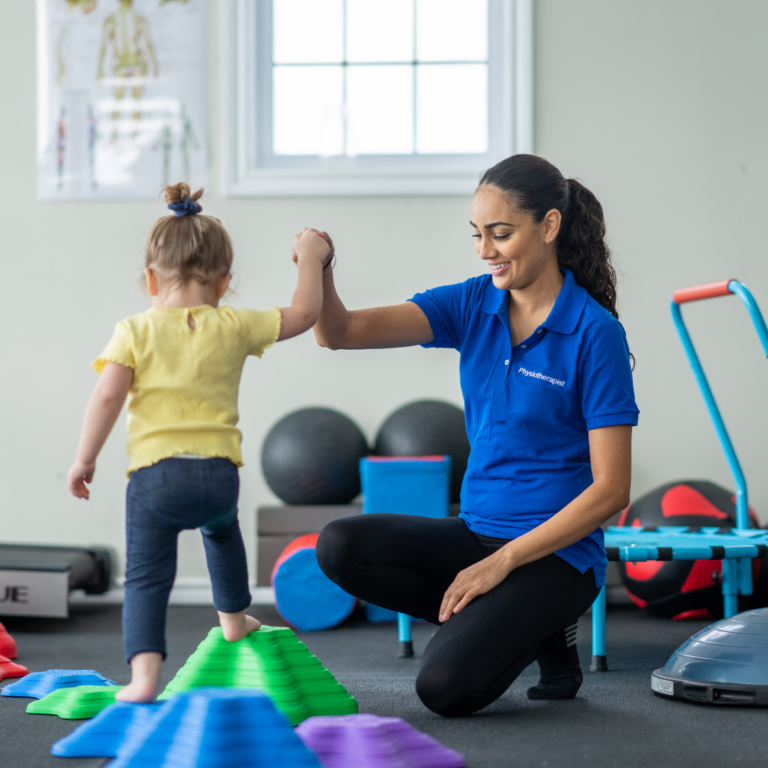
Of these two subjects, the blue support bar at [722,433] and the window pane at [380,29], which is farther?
the window pane at [380,29]

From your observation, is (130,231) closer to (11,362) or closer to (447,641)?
(11,362)

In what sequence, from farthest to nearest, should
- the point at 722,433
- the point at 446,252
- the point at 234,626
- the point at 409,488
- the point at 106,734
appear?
the point at 446,252, the point at 409,488, the point at 722,433, the point at 234,626, the point at 106,734

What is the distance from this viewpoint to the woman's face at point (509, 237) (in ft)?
5.78

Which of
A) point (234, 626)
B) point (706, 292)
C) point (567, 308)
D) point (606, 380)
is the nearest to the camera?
point (234, 626)

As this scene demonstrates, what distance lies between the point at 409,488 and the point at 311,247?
1.34 m

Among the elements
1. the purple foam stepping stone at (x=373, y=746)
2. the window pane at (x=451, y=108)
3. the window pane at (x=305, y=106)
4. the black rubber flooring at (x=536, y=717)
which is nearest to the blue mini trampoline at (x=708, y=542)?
the black rubber flooring at (x=536, y=717)

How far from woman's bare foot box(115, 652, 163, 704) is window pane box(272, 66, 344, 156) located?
8.75ft

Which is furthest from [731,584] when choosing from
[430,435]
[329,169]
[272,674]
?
[329,169]

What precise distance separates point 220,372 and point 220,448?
13 centimetres

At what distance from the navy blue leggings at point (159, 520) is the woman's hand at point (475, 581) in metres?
0.49

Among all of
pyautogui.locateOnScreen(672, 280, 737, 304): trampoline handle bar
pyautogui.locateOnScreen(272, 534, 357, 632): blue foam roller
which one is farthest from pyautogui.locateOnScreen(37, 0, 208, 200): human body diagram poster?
pyautogui.locateOnScreen(672, 280, 737, 304): trampoline handle bar

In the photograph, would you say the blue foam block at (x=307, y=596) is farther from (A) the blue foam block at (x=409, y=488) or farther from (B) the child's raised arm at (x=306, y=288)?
(B) the child's raised arm at (x=306, y=288)

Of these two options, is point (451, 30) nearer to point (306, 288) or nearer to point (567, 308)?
point (567, 308)

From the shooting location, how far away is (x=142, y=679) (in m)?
1.41
